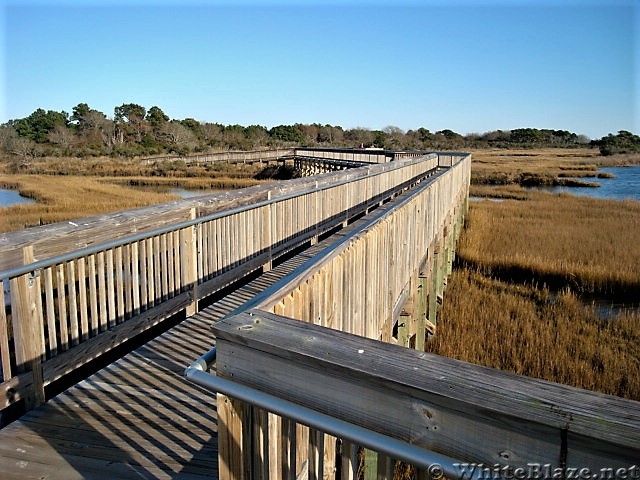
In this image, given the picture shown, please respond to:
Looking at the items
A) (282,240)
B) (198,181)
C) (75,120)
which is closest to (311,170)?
(198,181)

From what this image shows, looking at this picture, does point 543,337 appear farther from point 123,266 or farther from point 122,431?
point 122,431

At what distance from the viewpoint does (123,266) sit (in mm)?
5609

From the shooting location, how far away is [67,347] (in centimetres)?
428

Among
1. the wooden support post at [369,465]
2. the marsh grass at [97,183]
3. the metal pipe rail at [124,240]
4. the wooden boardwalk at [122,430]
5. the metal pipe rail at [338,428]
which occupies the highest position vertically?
the metal pipe rail at [338,428]

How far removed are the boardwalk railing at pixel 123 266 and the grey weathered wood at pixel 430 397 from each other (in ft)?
8.21

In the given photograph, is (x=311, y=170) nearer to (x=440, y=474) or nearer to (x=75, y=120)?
(x=440, y=474)

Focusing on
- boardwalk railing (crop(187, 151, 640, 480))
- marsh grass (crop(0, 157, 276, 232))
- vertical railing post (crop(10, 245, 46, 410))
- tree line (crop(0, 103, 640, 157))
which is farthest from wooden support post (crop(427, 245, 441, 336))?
tree line (crop(0, 103, 640, 157))

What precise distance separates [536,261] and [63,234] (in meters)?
13.2

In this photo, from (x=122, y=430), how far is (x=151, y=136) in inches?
3459

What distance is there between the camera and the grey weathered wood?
124 centimetres

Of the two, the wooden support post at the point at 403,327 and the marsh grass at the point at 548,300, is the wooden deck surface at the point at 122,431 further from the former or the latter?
the marsh grass at the point at 548,300

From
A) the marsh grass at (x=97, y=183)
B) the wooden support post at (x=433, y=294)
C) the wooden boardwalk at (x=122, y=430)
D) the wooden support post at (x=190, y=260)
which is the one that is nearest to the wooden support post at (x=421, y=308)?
the wooden support post at (x=433, y=294)

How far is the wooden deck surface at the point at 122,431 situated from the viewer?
312cm

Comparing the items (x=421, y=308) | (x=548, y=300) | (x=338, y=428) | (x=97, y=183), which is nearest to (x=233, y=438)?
(x=338, y=428)
